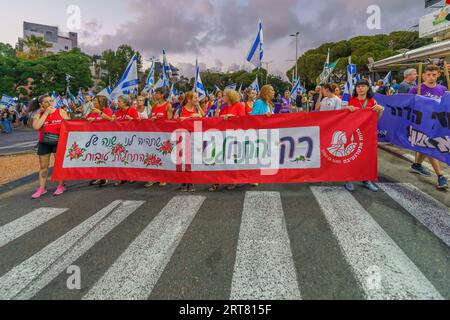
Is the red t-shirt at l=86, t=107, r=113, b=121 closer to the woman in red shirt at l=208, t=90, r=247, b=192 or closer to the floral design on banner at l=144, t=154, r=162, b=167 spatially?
the floral design on banner at l=144, t=154, r=162, b=167

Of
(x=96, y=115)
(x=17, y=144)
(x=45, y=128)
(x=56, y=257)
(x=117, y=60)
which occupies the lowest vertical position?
(x=56, y=257)

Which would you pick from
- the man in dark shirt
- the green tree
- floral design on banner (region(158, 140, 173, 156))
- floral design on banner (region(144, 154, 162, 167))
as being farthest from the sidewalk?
the green tree

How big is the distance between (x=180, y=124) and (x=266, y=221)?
2.58 meters

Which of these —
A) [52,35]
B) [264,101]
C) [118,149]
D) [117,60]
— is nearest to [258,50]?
[264,101]

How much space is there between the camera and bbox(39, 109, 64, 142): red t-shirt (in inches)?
206

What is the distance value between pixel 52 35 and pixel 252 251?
146362mm

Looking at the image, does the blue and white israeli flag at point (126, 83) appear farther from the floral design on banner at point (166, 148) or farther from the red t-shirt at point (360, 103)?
the red t-shirt at point (360, 103)

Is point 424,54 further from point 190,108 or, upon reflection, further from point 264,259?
point 264,259

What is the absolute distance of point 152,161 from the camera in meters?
5.41

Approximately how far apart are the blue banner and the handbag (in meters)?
6.98

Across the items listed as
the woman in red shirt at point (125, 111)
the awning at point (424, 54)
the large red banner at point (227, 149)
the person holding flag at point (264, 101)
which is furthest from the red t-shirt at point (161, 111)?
the awning at point (424, 54)

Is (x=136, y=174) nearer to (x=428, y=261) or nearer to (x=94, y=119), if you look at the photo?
(x=94, y=119)

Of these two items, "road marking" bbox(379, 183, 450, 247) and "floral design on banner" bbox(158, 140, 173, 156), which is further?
"floral design on banner" bbox(158, 140, 173, 156)

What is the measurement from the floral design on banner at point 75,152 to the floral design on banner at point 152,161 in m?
1.42
